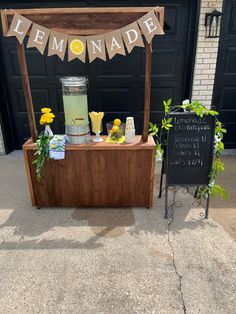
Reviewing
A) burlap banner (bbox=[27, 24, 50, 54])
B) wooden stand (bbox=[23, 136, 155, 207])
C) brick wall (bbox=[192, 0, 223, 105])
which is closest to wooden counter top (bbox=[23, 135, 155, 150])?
wooden stand (bbox=[23, 136, 155, 207])

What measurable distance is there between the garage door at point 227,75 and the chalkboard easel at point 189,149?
2.35 m

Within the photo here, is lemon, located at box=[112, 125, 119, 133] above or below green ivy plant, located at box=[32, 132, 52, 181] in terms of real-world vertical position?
above

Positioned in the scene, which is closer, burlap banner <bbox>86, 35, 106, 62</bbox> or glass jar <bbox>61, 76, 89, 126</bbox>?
A: burlap banner <bbox>86, 35, 106, 62</bbox>

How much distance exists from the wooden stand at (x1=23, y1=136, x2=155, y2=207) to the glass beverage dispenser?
141mm

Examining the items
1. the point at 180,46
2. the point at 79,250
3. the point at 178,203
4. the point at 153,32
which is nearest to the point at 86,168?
the point at 79,250

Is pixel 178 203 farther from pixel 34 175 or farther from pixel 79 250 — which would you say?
pixel 34 175

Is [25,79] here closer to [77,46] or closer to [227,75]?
[77,46]

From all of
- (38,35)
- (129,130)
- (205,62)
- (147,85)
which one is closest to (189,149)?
(129,130)

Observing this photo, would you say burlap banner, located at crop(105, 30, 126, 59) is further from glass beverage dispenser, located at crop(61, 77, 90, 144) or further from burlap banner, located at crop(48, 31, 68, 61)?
glass beverage dispenser, located at crop(61, 77, 90, 144)

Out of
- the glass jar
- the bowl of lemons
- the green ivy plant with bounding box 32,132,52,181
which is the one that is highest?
the glass jar

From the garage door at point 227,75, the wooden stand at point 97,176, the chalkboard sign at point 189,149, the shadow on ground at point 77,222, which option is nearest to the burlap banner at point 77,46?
the wooden stand at point 97,176

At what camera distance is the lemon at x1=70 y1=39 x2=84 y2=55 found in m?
2.57

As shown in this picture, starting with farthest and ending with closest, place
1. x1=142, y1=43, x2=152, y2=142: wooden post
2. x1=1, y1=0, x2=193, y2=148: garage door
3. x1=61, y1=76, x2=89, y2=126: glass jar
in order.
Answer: x1=1, y1=0, x2=193, y2=148: garage door < x1=61, y1=76, x2=89, y2=126: glass jar < x1=142, y1=43, x2=152, y2=142: wooden post

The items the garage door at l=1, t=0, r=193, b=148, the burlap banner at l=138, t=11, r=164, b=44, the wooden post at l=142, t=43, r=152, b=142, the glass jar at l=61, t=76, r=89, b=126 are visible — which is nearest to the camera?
the burlap banner at l=138, t=11, r=164, b=44
